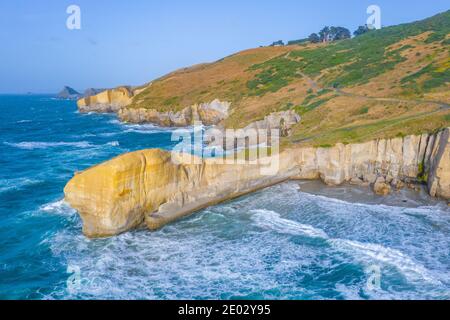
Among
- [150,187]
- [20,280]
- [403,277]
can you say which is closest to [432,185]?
[403,277]

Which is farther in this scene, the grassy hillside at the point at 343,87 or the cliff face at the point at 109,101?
the cliff face at the point at 109,101

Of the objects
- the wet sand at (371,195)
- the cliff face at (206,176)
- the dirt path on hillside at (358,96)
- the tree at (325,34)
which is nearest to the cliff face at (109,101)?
the dirt path on hillside at (358,96)

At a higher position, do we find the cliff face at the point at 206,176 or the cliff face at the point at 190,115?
the cliff face at the point at 190,115

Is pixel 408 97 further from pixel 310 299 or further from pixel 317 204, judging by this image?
pixel 310 299

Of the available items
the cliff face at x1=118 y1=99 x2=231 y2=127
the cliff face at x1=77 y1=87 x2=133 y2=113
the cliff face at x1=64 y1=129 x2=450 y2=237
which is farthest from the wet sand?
the cliff face at x1=77 y1=87 x2=133 y2=113

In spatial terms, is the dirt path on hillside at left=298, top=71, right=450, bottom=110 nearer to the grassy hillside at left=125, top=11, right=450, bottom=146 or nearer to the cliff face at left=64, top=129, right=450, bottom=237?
the grassy hillside at left=125, top=11, right=450, bottom=146

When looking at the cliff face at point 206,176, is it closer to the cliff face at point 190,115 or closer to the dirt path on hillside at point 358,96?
the dirt path on hillside at point 358,96

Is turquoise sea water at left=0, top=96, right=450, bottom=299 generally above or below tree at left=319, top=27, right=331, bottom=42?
below

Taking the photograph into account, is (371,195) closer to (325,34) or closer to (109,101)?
(109,101)
